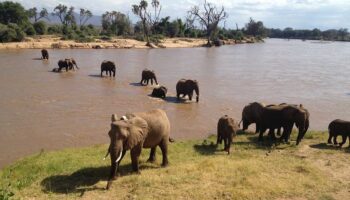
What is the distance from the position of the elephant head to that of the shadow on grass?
59 centimetres

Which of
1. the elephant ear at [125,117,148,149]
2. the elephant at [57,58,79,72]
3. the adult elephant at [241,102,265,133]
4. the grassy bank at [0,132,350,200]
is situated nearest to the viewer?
the grassy bank at [0,132,350,200]

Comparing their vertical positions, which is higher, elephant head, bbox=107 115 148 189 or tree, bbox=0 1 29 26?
tree, bbox=0 1 29 26

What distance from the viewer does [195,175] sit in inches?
422

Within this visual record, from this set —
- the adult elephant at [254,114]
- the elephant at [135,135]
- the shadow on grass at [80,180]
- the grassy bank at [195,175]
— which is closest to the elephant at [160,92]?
the adult elephant at [254,114]

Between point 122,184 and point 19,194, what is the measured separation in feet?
7.32

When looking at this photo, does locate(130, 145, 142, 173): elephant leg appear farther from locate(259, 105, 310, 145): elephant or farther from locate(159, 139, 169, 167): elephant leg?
locate(259, 105, 310, 145): elephant

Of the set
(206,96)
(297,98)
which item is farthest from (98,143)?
(297,98)

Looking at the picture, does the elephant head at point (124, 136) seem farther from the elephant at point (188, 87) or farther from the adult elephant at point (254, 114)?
the elephant at point (188, 87)

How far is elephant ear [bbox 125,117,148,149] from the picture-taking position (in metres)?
9.97

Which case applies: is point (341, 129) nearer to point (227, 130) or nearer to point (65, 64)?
point (227, 130)

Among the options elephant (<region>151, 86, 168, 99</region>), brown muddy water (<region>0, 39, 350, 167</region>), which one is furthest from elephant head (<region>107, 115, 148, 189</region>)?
elephant (<region>151, 86, 168, 99</region>)

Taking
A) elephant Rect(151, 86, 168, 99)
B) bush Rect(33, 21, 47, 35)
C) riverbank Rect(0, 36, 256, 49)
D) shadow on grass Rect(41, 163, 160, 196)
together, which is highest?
bush Rect(33, 21, 47, 35)

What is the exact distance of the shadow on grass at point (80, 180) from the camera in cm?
982

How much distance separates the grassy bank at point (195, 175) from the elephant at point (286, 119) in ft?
3.17
